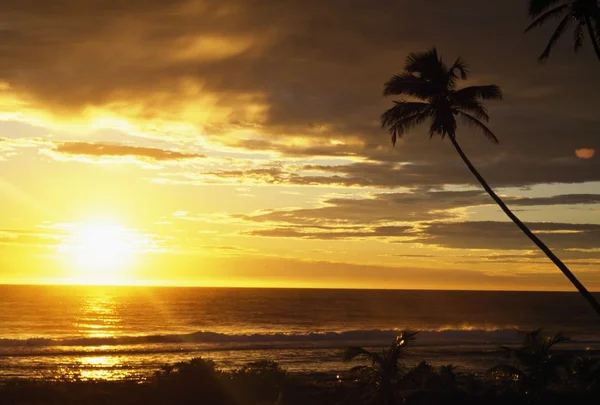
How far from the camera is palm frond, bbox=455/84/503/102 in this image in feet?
76.0

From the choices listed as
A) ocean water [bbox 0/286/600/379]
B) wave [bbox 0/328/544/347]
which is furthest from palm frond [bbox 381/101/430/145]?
wave [bbox 0/328/544/347]

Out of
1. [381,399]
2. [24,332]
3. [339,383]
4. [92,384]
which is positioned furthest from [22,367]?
[24,332]

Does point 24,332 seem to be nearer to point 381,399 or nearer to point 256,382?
point 256,382

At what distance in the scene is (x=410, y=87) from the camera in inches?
905

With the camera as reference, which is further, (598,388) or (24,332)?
(24,332)

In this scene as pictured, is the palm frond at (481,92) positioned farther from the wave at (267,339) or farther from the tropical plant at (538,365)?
the wave at (267,339)

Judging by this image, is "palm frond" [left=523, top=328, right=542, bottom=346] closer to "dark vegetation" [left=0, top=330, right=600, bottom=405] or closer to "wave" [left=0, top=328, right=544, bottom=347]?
"dark vegetation" [left=0, top=330, right=600, bottom=405]

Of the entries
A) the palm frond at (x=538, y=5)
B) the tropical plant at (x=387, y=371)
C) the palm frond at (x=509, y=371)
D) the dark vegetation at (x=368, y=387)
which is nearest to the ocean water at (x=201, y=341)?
the dark vegetation at (x=368, y=387)

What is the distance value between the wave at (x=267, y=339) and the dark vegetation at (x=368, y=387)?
25.5m

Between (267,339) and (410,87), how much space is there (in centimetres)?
3673

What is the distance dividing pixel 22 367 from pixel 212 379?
1677cm

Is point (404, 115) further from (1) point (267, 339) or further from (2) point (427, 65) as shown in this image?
(1) point (267, 339)

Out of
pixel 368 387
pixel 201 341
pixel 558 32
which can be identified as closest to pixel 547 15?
pixel 558 32

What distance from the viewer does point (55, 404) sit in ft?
69.9
